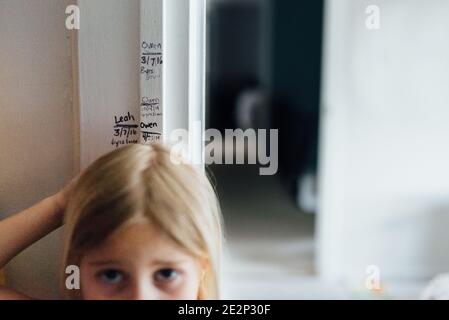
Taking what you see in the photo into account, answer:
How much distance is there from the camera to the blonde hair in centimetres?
66

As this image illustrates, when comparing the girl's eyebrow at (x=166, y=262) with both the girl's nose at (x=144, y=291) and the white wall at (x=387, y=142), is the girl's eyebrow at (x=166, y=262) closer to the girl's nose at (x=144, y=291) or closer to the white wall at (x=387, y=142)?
the girl's nose at (x=144, y=291)

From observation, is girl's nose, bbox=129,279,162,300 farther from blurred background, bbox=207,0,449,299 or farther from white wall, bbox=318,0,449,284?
white wall, bbox=318,0,449,284

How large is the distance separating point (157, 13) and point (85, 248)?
1.02 feet

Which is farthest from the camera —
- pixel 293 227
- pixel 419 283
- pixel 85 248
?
pixel 293 227

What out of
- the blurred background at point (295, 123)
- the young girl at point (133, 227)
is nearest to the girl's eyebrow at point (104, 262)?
the young girl at point (133, 227)

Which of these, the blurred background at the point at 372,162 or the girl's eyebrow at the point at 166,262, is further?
the blurred background at the point at 372,162

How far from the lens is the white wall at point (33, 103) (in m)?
0.74

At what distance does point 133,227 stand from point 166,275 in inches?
2.9

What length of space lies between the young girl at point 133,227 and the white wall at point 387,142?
5.15 ft

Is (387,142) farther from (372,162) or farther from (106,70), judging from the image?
(106,70)

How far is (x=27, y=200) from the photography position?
0.77 metres

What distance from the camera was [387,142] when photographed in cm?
220
